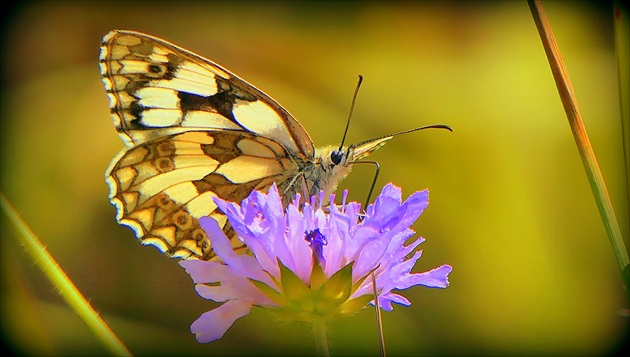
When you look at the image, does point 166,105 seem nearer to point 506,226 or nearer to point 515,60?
point 506,226

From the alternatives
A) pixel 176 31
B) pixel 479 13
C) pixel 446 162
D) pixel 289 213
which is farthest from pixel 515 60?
pixel 289 213

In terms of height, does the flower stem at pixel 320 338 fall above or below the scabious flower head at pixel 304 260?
below

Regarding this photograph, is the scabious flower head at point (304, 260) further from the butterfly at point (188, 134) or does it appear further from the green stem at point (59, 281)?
the butterfly at point (188, 134)

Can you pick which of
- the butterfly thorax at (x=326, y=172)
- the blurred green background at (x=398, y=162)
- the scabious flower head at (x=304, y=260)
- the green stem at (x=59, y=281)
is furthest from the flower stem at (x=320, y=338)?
the blurred green background at (x=398, y=162)

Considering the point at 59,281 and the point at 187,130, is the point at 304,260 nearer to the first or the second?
the point at 59,281

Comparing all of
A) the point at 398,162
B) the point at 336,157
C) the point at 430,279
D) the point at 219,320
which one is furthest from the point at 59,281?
the point at 398,162

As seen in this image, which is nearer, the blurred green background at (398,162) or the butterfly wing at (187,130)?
the butterfly wing at (187,130)

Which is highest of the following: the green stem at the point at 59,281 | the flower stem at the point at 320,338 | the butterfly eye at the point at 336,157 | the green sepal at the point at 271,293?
the butterfly eye at the point at 336,157

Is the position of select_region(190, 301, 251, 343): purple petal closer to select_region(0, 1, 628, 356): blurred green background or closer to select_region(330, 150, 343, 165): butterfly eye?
select_region(330, 150, 343, 165): butterfly eye
